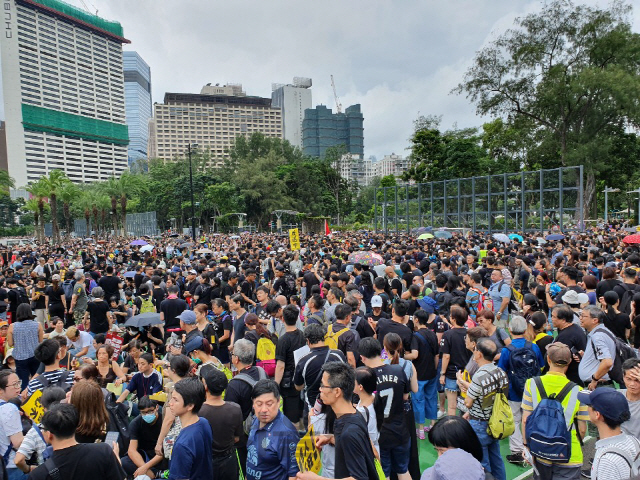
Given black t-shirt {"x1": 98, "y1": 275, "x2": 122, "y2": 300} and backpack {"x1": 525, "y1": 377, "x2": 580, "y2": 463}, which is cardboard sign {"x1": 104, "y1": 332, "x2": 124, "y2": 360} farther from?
backpack {"x1": 525, "y1": 377, "x2": 580, "y2": 463}

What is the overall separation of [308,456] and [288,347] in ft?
6.68

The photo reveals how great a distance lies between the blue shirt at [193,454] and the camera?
2848 mm

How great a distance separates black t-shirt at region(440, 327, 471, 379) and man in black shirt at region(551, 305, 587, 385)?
97cm

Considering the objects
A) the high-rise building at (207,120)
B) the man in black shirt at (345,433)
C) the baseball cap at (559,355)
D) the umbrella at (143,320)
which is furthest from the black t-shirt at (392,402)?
the high-rise building at (207,120)

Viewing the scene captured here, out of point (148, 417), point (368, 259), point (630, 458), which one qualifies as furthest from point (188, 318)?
point (368, 259)

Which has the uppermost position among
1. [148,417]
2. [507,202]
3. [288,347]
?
[507,202]

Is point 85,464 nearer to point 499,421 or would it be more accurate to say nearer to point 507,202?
point 499,421

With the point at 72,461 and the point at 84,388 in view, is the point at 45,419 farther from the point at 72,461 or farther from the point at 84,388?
the point at 84,388

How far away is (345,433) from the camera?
8.48 feet

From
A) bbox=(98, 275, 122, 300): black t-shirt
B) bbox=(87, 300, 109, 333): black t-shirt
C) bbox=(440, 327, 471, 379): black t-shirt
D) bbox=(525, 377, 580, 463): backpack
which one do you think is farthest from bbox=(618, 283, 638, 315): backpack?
bbox=(98, 275, 122, 300): black t-shirt

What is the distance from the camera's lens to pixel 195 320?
5801 millimetres

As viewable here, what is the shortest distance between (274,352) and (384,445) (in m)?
1.85

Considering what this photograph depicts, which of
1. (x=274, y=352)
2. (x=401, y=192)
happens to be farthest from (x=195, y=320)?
(x=401, y=192)

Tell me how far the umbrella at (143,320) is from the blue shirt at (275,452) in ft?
14.3
